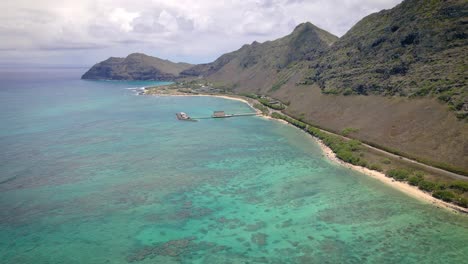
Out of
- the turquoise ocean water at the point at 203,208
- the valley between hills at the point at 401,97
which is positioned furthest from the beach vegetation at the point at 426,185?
the turquoise ocean water at the point at 203,208

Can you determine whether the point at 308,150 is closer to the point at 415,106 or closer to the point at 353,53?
the point at 415,106

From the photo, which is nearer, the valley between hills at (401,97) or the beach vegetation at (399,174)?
the beach vegetation at (399,174)

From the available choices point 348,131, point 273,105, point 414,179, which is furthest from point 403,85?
point 273,105

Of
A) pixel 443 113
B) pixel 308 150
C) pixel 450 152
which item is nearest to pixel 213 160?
pixel 308 150

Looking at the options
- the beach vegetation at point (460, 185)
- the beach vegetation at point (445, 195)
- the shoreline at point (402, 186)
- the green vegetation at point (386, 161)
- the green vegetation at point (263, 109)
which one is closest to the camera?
the shoreline at point (402, 186)

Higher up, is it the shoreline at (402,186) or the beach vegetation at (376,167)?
the beach vegetation at (376,167)

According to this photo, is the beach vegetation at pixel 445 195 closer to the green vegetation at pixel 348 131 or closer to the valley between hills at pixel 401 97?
the valley between hills at pixel 401 97

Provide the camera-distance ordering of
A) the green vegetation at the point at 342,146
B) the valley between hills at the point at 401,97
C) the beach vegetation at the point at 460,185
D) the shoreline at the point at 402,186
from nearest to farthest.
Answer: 1. the shoreline at the point at 402,186
2. the beach vegetation at the point at 460,185
3. the valley between hills at the point at 401,97
4. the green vegetation at the point at 342,146
